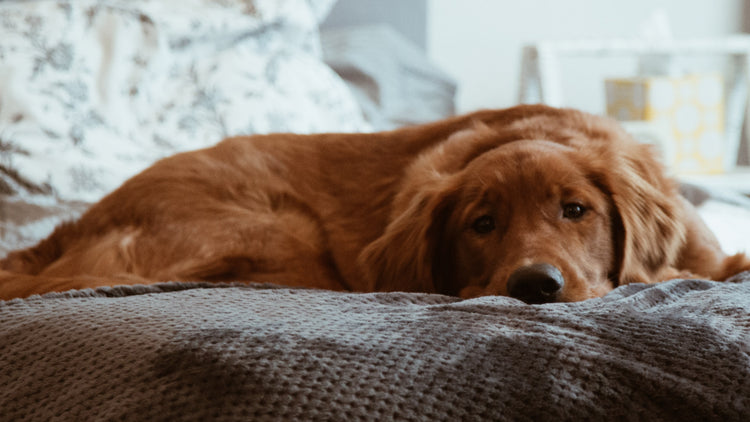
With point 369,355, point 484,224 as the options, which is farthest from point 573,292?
point 369,355

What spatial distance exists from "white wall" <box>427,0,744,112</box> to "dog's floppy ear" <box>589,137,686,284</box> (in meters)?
3.14

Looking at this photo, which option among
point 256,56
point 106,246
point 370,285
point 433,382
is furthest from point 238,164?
point 433,382

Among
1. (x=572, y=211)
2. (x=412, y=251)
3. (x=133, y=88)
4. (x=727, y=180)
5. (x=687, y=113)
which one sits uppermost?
(x=133, y=88)

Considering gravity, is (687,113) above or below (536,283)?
below

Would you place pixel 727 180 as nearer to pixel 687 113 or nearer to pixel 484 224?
pixel 687 113

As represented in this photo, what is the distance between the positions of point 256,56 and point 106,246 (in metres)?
1.48

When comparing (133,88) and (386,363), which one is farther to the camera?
(133,88)

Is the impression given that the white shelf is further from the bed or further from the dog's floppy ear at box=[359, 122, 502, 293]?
the bed

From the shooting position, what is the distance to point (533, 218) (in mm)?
1574

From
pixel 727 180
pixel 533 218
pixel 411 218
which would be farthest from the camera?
pixel 727 180

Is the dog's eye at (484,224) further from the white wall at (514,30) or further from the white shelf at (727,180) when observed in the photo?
the white wall at (514,30)

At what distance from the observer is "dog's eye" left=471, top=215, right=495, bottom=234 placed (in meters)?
1.66

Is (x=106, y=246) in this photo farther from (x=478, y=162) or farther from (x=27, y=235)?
(x=478, y=162)

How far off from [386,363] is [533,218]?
0.78 m
